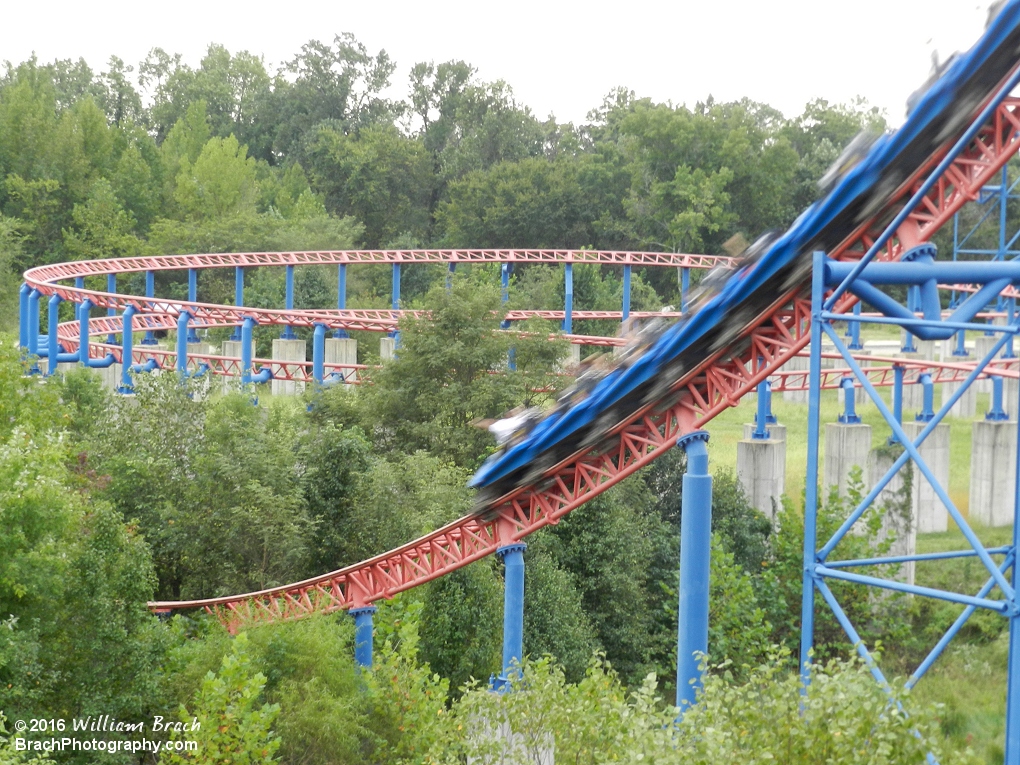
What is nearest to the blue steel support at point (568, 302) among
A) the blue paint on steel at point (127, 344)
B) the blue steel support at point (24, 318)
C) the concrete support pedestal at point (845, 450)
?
the concrete support pedestal at point (845, 450)

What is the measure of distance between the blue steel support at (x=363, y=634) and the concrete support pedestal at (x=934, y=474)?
12.8 metres

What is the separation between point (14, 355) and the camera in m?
21.9

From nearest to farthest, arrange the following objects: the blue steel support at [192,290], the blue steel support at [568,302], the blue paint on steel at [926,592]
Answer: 1. the blue paint on steel at [926,592]
2. the blue steel support at [568,302]
3. the blue steel support at [192,290]

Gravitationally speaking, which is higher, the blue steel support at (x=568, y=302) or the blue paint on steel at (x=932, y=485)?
the blue steel support at (x=568, y=302)

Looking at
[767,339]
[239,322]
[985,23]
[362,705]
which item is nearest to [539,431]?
[767,339]

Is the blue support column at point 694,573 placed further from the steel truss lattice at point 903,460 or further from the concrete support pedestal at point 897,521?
the concrete support pedestal at point 897,521

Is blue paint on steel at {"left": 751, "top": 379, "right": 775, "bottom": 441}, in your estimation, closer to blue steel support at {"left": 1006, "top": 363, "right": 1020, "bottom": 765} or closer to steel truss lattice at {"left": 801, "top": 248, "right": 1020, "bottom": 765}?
steel truss lattice at {"left": 801, "top": 248, "right": 1020, "bottom": 765}

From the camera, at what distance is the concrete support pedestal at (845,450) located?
82.4ft

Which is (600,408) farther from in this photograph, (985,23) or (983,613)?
(983,613)

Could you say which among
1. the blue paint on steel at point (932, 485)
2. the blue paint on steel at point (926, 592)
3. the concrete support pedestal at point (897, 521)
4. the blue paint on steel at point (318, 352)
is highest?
the blue paint on steel at point (318, 352)

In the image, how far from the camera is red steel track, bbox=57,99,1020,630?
11031mm

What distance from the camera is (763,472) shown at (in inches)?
974

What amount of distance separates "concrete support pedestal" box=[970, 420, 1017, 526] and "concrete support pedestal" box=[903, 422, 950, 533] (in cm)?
69

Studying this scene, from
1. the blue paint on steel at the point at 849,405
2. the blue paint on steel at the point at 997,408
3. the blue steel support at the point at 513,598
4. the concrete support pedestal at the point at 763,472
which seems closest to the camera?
the blue steel support at the point at 513,598
